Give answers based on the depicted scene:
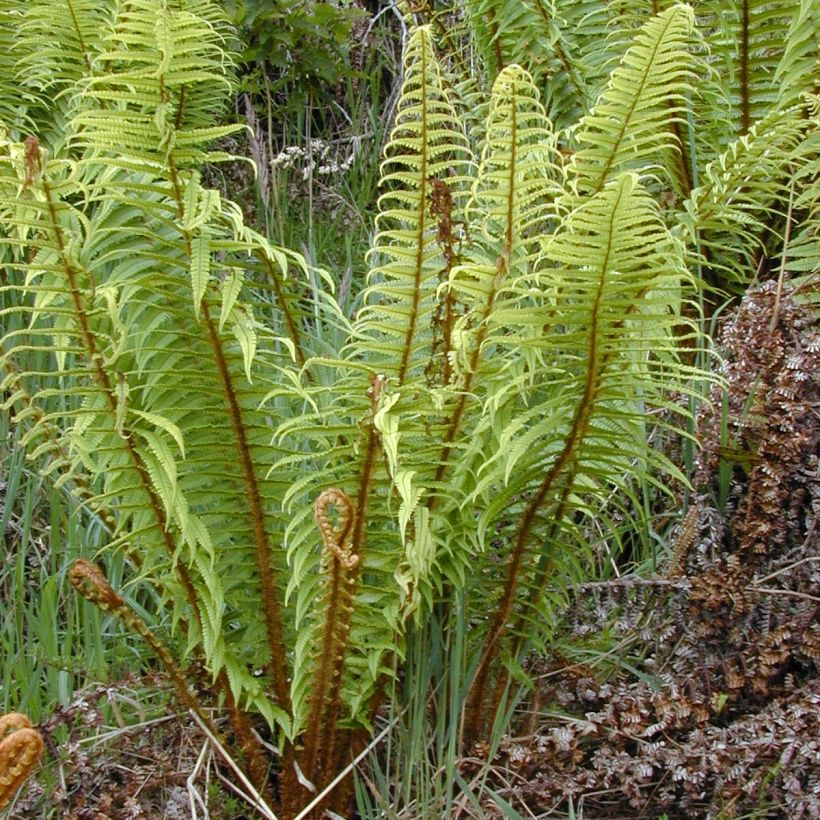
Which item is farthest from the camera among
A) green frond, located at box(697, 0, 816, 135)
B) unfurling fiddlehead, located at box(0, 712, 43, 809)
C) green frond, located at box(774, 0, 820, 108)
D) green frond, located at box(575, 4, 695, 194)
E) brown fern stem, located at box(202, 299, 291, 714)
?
green frond, located at box(697, 0, 816, 135)

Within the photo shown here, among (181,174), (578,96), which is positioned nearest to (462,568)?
(181,174)

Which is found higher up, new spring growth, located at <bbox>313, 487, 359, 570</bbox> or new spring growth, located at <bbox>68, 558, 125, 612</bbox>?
new spring growth, located at <bbox>313, 487, 359, 570</bbox>

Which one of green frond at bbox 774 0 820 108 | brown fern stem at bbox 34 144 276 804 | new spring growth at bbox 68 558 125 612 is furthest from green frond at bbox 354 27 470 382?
green frond at bbox 774 0 820 108

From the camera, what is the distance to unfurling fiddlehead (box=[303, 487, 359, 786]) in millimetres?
1449

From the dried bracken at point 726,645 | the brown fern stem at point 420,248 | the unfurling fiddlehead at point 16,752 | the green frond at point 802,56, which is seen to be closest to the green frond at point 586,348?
the brown fern stem at point 420,248

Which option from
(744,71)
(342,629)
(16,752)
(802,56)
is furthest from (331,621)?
(744,71)

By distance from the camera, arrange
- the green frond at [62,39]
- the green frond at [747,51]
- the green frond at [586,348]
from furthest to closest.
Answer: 1. the green frond at [62,39]
2. the green frond at [747,51]
3. the green frond at [586,348]

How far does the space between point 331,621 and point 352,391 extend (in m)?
0.34

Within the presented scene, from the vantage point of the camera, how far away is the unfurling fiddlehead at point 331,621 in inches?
57.1

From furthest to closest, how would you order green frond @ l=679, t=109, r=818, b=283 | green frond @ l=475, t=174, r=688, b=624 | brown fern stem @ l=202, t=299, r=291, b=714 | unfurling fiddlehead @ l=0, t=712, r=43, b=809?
green frond @ l=679, t=109, r=818, b=283
brown fern stem @ l=202, t=299, r=291, b=714
green frond @ l=475, t=174, r=688, b=624
unfurling fiddlehead @ l=0, t=712, r=43, b=809

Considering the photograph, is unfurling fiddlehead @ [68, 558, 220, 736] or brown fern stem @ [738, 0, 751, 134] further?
brown fern stem @ [738, 0, 751, 134]

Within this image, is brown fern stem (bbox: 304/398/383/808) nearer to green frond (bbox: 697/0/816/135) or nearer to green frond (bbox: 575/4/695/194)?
green frond (bbox: 575/4/695/194)

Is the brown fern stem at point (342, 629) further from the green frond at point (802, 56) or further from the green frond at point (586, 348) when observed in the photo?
the green frond at point (802, 56)

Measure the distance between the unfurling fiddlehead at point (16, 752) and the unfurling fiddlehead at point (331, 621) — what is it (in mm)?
419
